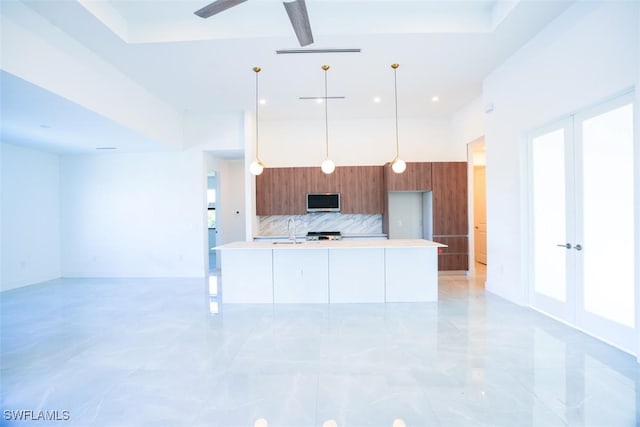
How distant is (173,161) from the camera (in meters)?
6.95

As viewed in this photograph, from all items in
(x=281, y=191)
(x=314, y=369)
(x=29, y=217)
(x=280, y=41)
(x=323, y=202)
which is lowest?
(x=314, y=369)

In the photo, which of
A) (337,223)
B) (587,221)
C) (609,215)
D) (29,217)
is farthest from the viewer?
(337,223)

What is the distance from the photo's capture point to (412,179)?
667 cm

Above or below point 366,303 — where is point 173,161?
above

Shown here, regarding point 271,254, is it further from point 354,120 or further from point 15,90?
point 354,120

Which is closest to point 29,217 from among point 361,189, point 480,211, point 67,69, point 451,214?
point 67,69

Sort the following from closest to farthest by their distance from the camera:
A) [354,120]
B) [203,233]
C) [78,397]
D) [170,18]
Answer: [78,397]
[170,18]
[203,233]
[354,120]

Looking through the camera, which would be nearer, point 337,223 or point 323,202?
point 323,202

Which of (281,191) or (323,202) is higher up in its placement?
(281,191)

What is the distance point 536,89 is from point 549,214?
1.57 m

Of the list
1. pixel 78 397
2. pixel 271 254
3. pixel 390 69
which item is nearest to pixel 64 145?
pixel 271 254

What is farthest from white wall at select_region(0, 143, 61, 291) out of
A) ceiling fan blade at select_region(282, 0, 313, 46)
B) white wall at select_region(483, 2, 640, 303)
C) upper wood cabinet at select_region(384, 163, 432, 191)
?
white wall at select_region(483, 2, 640, 303)

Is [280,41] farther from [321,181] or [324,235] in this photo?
[324,235]

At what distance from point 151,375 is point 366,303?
2.92 metres
